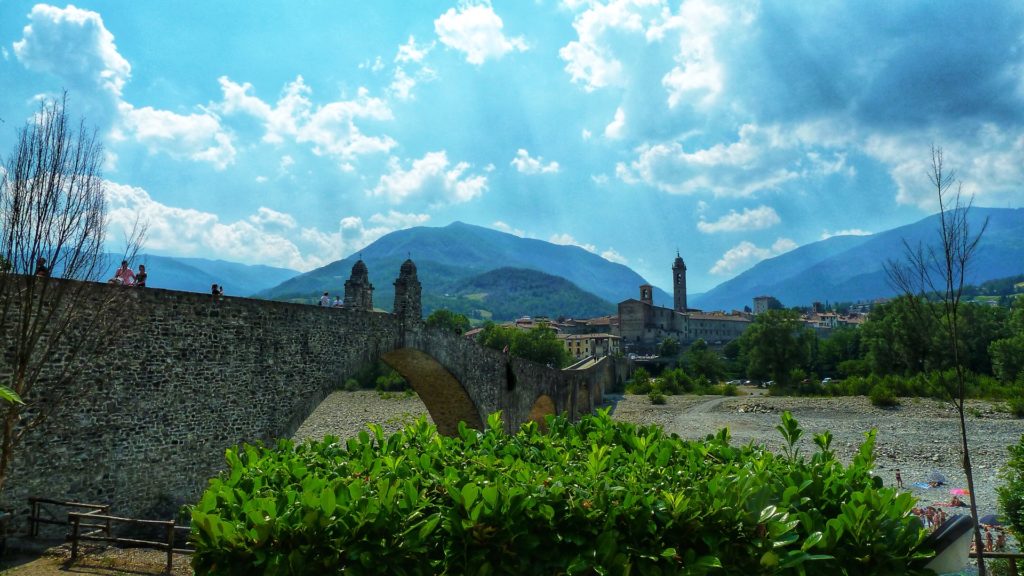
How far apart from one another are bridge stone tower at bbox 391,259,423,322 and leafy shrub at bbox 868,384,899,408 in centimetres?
3908

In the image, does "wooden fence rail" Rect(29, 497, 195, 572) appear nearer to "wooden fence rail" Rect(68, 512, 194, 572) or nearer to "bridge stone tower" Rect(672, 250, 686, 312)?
"wooden fence rail" Rect(68, 512, 194, 572)

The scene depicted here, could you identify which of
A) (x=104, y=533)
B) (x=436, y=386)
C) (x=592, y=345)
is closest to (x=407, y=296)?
(x=436, y=386)

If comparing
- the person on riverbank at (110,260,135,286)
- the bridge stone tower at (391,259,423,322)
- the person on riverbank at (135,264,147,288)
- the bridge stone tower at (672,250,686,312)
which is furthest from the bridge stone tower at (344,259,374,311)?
the bridge stone tower at (672,250,686,312)

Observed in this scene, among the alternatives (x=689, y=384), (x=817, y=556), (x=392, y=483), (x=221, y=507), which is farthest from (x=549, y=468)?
(x=689, y=384)

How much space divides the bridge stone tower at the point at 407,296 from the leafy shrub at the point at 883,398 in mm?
39076

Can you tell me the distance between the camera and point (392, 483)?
11.5 ft

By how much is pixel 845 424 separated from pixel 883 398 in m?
8.02

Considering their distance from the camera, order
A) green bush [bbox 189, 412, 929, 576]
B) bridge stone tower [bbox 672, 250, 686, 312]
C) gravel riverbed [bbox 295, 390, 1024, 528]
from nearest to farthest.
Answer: green bush [bbox 189, 412, 929, 576], gravel riverbed [bbox 295, 390, 1024, 528], bridge stone tower [bbox 672, 250, 686, 312]

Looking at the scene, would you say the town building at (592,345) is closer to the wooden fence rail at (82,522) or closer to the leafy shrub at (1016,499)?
the leafy shrub at (1016,499)

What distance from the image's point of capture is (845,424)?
37062mm

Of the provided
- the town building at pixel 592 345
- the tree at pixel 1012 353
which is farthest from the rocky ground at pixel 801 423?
the town building at pixel 592 345

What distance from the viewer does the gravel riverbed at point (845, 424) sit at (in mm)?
23125

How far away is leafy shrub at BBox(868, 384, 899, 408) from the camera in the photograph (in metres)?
42.5

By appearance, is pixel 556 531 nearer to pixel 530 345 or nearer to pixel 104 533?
pixel 104 533
